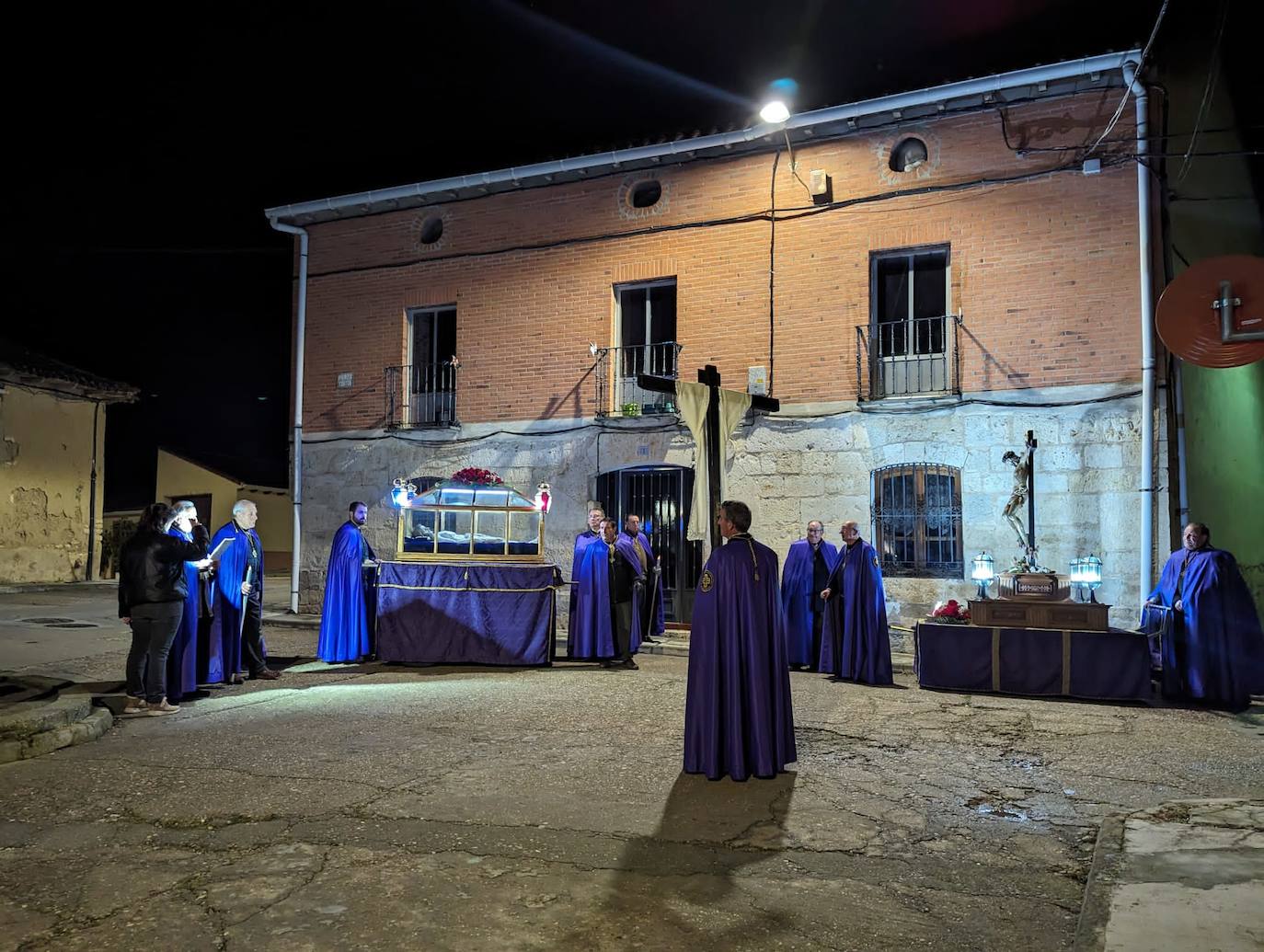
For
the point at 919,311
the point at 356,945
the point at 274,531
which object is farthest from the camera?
the point at 274,531

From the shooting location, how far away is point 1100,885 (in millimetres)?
3865

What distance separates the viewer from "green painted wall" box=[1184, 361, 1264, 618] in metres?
12.2

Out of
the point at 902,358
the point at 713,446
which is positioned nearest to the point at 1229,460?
the point at 902,358

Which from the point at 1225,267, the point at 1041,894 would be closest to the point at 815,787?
the point at 1041,894

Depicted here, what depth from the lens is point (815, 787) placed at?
5637 millimetres

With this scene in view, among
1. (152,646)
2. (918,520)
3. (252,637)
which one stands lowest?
(252,637)

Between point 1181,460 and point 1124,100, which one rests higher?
point 1124,100

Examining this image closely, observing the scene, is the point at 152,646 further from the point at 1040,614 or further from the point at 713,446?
the point at 1040,614

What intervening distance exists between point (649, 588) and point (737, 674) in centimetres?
763

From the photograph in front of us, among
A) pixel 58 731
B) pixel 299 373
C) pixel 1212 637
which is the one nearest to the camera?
pixel 58 731

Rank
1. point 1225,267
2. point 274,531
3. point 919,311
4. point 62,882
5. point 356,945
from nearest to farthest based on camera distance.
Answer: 1. point 356,945
2. point 62,882
3. point 1225,267
4. point 919,311
5. point 274,531

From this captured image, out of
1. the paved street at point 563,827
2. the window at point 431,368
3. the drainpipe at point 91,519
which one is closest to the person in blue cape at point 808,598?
the paved street at point 563,827

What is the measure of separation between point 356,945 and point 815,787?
307 centimetres

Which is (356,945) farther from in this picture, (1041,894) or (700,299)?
(700,299)
